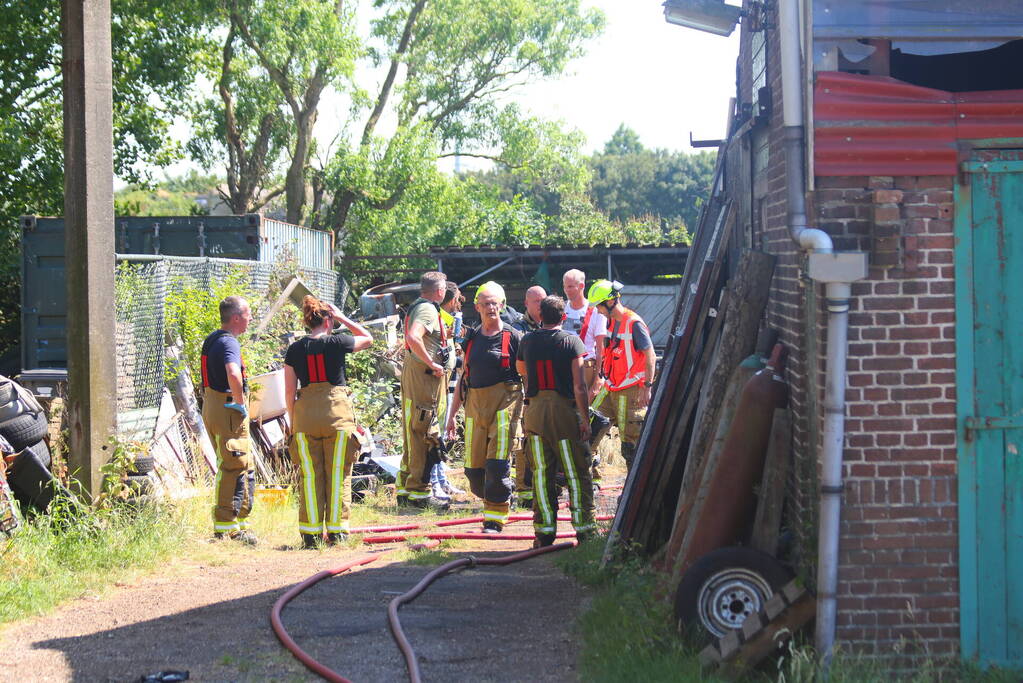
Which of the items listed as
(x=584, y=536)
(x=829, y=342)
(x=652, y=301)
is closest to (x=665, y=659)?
(x=829, y=342)

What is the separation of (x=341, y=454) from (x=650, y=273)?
13.2 metres

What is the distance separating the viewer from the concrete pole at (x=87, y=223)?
7.91m

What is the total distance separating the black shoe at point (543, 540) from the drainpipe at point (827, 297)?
320 centimetres

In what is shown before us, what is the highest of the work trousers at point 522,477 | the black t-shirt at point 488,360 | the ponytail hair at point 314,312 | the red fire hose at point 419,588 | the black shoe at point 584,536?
the ponytail hair at point 314,312

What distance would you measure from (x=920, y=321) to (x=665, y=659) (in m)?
1.97

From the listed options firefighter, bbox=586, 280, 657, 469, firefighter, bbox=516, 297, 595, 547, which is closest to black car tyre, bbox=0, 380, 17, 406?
firefighter, bbox=516, 297, 595, 547

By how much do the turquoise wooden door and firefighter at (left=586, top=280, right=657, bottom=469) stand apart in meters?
4.67

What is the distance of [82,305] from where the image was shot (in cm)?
796

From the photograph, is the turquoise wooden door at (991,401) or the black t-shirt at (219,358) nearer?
the turquoise wooden door at (991,401)

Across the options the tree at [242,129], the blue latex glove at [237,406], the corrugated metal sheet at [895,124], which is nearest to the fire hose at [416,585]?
the blue latex glove at [237,406]

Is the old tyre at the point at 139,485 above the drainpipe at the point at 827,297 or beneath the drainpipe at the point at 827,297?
beneath

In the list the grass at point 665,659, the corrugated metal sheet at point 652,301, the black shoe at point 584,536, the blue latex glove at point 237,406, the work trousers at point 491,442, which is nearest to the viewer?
the grass at point 665,659

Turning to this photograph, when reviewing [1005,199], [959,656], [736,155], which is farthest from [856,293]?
[736,155]

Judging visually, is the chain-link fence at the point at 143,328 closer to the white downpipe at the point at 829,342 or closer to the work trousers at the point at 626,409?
the work trousers at the point at 626,409
